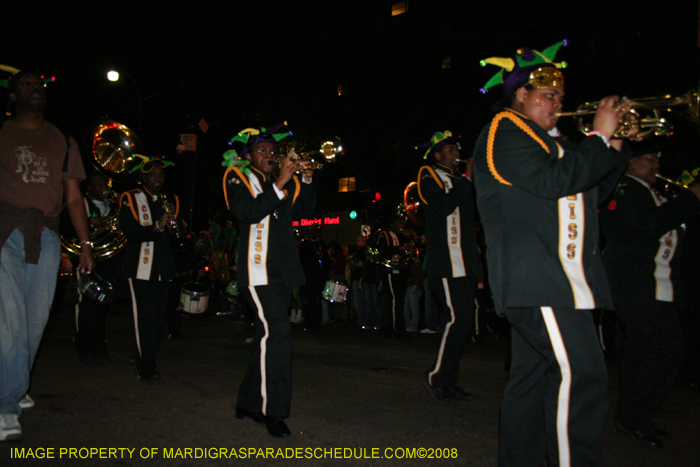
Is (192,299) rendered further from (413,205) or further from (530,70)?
(530,70)

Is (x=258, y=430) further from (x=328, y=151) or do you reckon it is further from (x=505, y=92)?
(x=505, y=92)

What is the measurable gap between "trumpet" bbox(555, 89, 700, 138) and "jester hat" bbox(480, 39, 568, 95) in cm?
34

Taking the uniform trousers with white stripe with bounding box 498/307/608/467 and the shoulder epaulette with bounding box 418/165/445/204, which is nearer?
the uniform trousers with white stripe with bounding box 498/307/608/467

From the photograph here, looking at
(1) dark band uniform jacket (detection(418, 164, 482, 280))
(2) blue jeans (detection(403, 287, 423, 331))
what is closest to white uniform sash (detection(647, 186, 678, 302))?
(1) dark band uniform jacket (detection(418, 164, 482, 280))

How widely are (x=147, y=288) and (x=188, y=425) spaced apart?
87.4 inches

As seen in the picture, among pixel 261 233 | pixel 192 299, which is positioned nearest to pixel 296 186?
pixel 261 233

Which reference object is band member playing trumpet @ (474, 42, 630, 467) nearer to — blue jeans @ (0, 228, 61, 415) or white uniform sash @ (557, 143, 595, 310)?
white uniform sash @ (557, 143, 595, 310)

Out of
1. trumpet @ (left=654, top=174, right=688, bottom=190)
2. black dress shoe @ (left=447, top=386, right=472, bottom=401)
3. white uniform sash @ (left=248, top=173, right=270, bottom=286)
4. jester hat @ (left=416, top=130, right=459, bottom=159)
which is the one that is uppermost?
jester hat @ (left=416, top=130, right=459, bottom=159)

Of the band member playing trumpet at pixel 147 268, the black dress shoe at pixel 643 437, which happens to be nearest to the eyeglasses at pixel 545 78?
the black dress shoe at pixel 643 437

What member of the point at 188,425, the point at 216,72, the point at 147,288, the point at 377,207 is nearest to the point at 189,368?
the point at 147,288

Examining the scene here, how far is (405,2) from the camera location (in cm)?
3878

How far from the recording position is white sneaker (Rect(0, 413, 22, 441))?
346cm

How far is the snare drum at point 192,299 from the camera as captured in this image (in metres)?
9.77

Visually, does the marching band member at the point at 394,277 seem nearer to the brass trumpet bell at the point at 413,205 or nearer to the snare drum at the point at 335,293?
the brass trumpet bell at the point at 413,205
